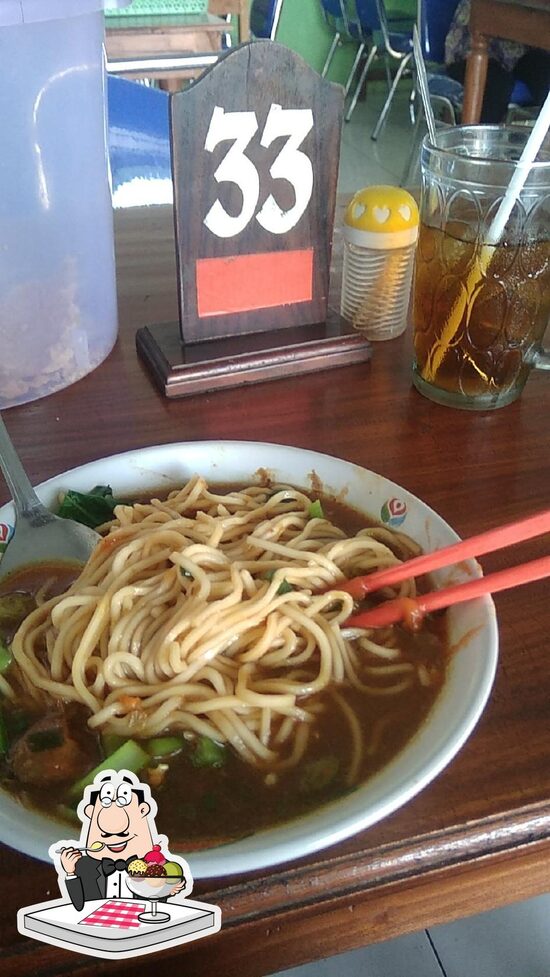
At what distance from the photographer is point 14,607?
28.2 inches

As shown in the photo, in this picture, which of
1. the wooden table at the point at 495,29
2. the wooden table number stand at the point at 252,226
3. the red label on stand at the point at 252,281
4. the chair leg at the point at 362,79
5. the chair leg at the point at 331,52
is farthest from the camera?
the chair leg at the point at 331,52

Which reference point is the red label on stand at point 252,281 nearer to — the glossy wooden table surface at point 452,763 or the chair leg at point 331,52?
the glossy wooden table surface at point 452,763

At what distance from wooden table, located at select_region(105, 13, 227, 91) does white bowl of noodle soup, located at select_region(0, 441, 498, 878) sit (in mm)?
3226

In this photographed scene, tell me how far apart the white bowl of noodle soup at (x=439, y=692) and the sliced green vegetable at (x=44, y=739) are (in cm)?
5

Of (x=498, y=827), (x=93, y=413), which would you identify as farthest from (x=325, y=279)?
(x=498, y=827)

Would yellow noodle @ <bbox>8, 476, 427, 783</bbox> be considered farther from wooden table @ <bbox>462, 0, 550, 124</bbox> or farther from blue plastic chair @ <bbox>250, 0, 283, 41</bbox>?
blue plastic chair @ <bbox>250, 0, 283, 41</bbox>

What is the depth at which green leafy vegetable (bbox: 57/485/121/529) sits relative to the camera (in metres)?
0.80

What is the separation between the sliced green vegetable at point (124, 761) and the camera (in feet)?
1.86

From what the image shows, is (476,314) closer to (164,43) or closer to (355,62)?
(164,43)

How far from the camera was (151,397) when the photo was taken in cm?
105

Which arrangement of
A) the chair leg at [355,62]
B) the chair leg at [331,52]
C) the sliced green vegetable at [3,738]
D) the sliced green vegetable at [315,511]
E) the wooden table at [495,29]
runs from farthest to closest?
the chair leg at [331,52] < the chair leg at [355,62] < the wooden table at [495,29] < the sliced green vegetable at [315,511] < the sliced green vegetable at [3,738]

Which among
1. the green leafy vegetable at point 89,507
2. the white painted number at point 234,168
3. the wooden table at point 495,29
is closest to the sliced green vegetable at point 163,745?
the green leafy vegetable at point 89,507

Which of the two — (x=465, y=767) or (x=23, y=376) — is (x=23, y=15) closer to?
(x=23, y=376)

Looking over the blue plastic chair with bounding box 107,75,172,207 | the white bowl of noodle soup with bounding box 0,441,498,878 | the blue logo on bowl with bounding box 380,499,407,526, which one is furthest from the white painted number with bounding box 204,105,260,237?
the blue plastic chair with bounding box 107,75,172,207
